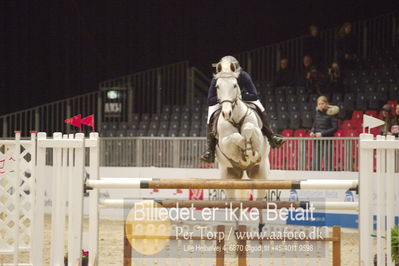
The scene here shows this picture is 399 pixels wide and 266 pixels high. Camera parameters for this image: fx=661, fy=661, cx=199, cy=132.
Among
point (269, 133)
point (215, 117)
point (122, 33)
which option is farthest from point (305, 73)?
point (215, 117)

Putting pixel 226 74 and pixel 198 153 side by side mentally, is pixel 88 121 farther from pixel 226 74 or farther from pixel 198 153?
pixel 198 153

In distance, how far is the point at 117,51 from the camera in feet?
41.9

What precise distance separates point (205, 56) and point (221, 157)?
7.54 metres

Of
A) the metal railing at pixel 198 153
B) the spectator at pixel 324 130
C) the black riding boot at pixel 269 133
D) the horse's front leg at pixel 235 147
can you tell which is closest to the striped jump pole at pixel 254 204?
the horse's front leg at pixel 235 147

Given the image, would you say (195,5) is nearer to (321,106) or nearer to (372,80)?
(372,80)

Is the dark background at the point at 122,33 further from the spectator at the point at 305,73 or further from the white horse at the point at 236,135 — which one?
the white horse at the point at 236,135

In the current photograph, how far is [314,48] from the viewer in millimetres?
11469

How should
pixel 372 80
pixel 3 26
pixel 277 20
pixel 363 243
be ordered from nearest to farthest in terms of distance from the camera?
pixel 363 243, pixel 372 80, pixel 3 26, pixel 277 20

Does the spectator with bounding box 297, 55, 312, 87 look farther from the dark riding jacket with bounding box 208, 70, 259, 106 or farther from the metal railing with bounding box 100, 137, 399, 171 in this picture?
the dark riding jacket with bounding box 208, 70, 259, 106

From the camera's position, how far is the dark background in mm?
12008

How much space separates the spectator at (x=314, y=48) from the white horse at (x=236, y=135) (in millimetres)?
5890

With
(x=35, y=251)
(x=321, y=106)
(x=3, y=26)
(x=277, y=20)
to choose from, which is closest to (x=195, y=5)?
(x=277, y=20)

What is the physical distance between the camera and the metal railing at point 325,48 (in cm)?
1197

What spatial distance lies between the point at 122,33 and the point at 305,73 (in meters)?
3.64
